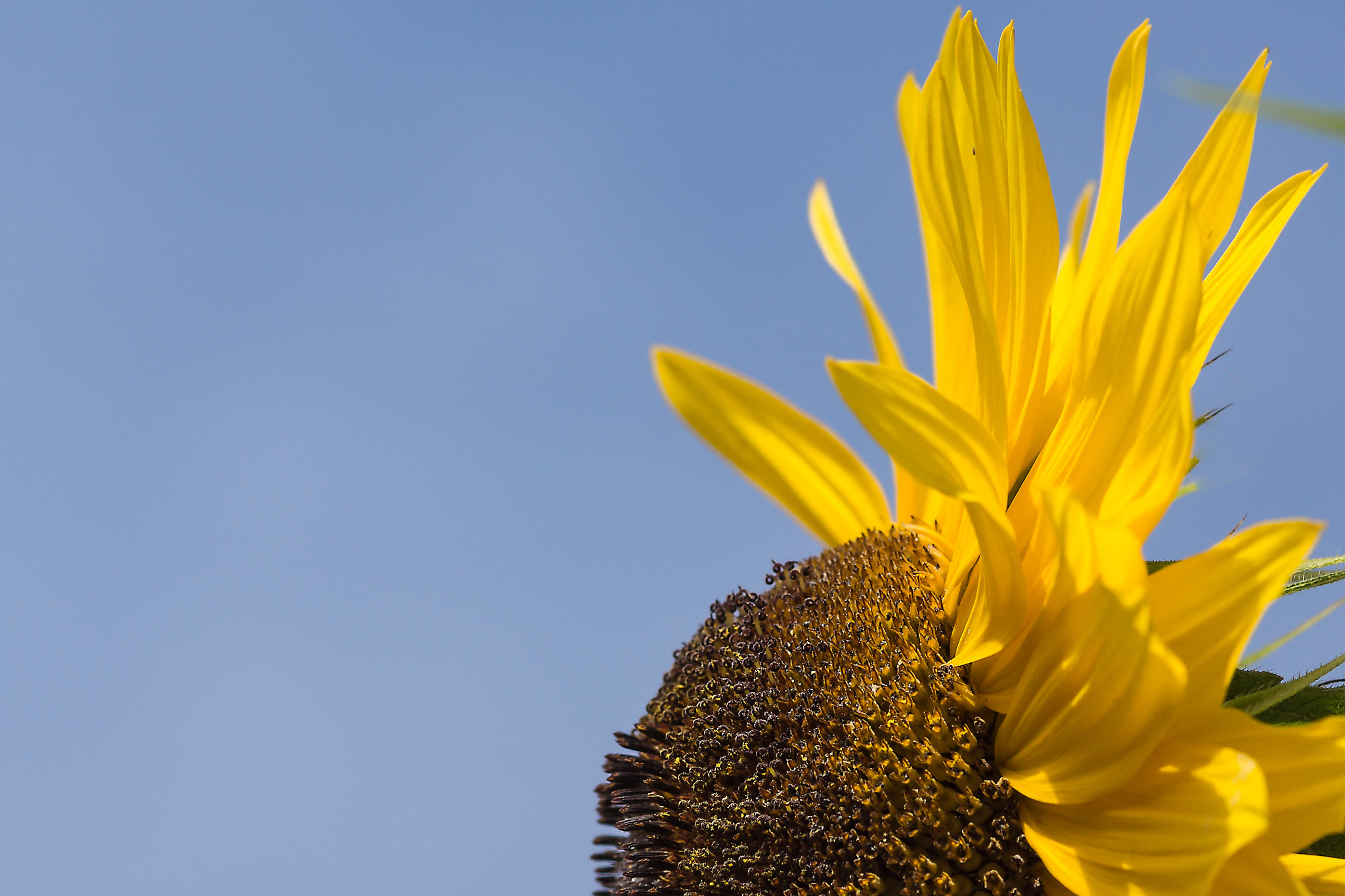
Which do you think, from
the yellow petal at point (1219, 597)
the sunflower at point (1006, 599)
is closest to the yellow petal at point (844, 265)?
the sunflower at point (1006, 599)

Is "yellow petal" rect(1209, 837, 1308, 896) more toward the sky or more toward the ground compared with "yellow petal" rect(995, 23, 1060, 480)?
more toward the ground

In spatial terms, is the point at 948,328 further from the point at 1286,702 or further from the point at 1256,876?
the point at 1256,876

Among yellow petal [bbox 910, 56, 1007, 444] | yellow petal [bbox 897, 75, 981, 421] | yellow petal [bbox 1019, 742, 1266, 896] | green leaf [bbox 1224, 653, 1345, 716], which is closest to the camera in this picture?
yellow petal [bbox 1019, 742, 1266, 896]

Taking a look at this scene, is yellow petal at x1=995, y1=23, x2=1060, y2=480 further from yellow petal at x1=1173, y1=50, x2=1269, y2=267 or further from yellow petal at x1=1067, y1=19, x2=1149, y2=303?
yellow petal at x1=1173, y1=50, x2=1269, y2=267

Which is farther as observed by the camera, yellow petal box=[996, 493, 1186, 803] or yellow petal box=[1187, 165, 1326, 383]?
yellow petal box=[1187, 165, 1326, 383]

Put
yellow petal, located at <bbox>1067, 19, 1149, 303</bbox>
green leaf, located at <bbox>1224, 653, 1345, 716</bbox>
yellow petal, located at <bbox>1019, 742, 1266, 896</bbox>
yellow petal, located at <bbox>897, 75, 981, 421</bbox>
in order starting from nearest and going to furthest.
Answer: yellow petal, located at <bbox>1019, 742, 1266, 896</bbox>
green leaf, located at <bbox>1224, 653, 1345, 716</bbox>
yellow petal, located at <bbox>1067, 19, 1149, 303</bbox>
yellow petal, located at <bbox>897, 75, 981, 421</bbox>

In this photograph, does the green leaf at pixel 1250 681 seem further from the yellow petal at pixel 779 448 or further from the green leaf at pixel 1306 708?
the yellow petal at pixel 779 448

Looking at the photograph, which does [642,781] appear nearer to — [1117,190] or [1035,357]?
[1035,357]

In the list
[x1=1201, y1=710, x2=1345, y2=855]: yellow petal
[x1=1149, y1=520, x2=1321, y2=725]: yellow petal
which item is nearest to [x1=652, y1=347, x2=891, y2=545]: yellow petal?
[x1=1149, y1=520, x2=1321, y2=725]: yellow petal

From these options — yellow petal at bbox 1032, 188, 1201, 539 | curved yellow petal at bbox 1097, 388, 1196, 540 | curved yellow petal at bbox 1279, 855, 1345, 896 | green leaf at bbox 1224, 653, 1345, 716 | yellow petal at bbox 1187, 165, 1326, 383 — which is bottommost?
curved yellow petal at bbox 1279, 855, 1345, 896
